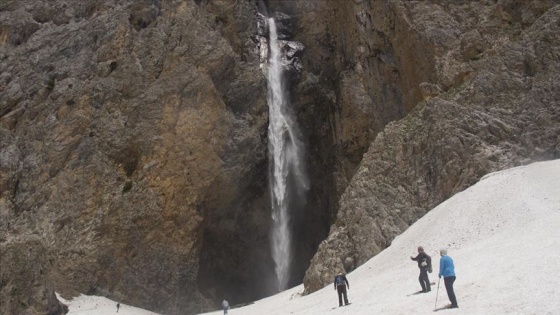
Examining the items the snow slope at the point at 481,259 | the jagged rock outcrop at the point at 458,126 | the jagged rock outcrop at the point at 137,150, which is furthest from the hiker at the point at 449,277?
the jagged rock outcrop at the point at 137,150

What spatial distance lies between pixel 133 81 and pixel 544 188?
26872 mm

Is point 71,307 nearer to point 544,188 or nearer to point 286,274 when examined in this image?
Result: point 286,274

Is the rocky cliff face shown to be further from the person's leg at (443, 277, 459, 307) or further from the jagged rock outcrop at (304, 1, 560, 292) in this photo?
the person's leg at (443, 277, 459, 307)

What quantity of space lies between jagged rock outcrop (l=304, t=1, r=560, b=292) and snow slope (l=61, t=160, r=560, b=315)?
1721mm

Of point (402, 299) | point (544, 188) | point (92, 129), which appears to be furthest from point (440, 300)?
point (92, 129)

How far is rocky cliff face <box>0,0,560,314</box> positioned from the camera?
2767cm

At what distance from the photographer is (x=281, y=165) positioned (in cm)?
3862

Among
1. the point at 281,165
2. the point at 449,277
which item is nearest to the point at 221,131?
the point at 281,165

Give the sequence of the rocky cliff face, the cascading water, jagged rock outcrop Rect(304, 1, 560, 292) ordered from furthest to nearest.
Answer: the cascading water → the rocky cliff face → jagged rock outcrop Rect(304, 1, 560, 292)

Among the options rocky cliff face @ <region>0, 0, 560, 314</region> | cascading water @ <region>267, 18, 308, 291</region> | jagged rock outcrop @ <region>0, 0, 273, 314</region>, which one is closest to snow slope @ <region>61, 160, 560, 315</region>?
rocky cliff face @ <region>0, 0, 560, 314</region>

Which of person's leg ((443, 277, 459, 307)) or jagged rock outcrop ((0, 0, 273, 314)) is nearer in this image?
person's leg ((443, 277, 459, 307))

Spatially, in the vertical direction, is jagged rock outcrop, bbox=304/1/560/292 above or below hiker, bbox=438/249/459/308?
above

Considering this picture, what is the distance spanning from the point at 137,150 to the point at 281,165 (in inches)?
408

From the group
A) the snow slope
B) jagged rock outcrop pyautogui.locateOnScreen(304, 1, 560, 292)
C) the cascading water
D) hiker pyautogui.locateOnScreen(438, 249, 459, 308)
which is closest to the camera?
hiker pyautogui.locateOnScreen(438, 249, 459, 308)
